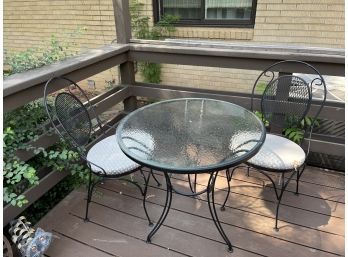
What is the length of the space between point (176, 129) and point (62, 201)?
1062 mm

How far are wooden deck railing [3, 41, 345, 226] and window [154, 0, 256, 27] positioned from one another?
5.85 ft

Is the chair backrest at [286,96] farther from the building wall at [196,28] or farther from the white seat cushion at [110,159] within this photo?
the building wall at [196,28]

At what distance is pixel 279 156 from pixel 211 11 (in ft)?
9.05

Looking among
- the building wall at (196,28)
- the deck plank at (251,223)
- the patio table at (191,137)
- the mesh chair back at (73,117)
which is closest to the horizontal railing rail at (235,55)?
the patio table at (191,137)

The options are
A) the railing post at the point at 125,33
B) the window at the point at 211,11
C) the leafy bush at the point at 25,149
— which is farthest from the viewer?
the window at the point at 211,11

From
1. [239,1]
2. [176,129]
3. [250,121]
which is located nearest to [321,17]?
[239,1]

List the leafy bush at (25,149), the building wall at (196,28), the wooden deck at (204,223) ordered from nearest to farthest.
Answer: the leafy bush at (25,149) < the wooden deck at (204,223) < the building wall at (196,28)

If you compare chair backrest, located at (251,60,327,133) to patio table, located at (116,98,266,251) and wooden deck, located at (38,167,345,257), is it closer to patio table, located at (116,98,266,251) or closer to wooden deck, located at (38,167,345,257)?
patio table, located at (116,98,266,251)

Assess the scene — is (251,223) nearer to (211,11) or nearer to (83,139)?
(83,139)

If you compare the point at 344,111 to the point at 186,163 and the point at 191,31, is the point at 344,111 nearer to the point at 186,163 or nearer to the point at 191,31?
the point at 186,163

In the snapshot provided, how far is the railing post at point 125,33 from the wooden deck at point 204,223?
2.82ft

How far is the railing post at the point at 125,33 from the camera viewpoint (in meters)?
2.47

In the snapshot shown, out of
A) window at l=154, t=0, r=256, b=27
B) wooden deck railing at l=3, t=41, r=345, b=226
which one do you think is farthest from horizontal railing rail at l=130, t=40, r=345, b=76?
window at l=154, t=0, r=256, b=27

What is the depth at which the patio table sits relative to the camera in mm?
1449
